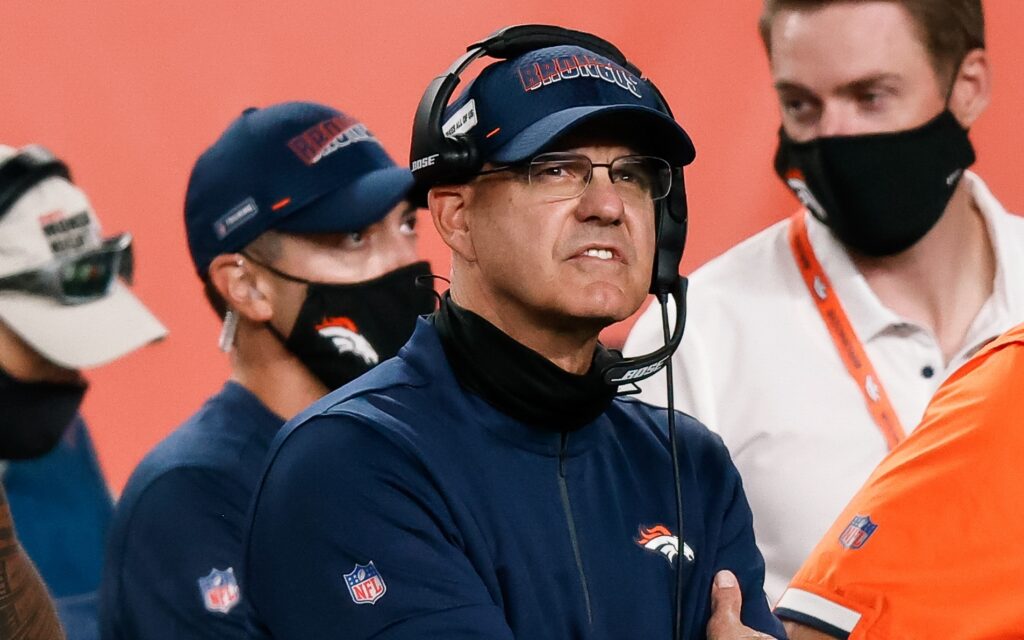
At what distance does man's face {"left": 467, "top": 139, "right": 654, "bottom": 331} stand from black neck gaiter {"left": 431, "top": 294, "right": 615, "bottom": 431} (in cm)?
5

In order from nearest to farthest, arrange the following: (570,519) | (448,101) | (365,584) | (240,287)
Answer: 1. (365,584)
2. (570,519)
3. (448,101)
4. (240,287)

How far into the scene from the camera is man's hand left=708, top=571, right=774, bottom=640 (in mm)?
1611

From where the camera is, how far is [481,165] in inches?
65.5

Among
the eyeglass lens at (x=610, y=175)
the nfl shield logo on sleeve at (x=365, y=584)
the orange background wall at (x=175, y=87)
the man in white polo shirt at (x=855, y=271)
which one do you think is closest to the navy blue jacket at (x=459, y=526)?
the nfl shield logo on sleeve at (x=365, y=584)

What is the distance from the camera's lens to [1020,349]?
62.4 inches

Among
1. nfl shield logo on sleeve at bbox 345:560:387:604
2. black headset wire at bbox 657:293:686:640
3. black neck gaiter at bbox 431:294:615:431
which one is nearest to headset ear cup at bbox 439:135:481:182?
black neck gaiter at bbox 431:294:615:431

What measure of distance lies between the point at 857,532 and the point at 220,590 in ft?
3.22

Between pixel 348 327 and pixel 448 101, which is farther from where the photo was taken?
pixel 348 327

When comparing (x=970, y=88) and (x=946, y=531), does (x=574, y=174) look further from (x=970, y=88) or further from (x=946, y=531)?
(x=970, y=88)

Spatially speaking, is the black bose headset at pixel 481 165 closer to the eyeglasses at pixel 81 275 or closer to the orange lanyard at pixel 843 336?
the orange lanyard at pixel 843 336

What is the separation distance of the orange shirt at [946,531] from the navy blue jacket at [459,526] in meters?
0.15

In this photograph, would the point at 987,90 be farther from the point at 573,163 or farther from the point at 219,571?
the point at 219,571

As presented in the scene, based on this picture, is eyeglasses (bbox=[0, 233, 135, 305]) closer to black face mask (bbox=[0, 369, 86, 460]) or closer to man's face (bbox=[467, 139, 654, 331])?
black face mask (bbox=[0, 369, 86, 460])

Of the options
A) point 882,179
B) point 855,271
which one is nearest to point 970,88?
point 882,179
